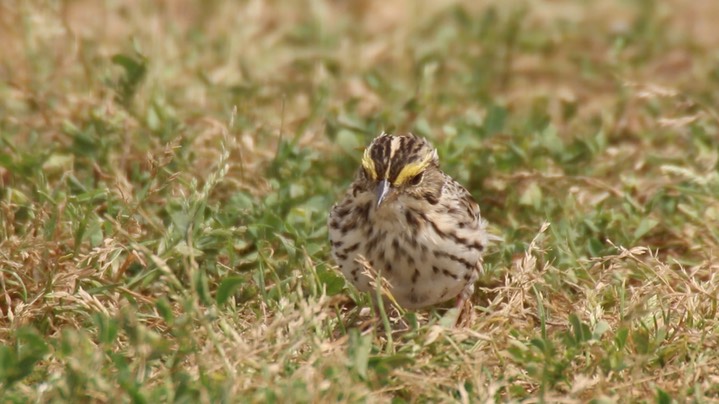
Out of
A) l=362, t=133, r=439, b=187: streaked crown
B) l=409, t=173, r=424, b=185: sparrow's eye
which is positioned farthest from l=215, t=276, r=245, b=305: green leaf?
l=409, t=173, r=424, b=185: sparrow's eye

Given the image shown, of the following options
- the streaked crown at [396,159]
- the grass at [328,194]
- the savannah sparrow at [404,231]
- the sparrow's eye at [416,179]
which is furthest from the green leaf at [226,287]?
the sparrow's eye at [416,179]

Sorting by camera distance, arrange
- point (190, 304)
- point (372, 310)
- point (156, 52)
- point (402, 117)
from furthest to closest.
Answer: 1. point (156, 52)
2. point (402, 117)
3. point (372, 310)
4. point (190, 304)

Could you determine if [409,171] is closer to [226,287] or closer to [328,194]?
[226,287]

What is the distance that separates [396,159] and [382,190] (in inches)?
7.1

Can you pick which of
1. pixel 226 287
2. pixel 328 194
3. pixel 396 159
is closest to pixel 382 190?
pixel 396 159

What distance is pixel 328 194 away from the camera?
744 centimetres

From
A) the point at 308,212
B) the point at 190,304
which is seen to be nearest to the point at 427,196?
the point at 308,212

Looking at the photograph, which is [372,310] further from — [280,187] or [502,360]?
[280,187]

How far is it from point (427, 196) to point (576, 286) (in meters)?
0.85

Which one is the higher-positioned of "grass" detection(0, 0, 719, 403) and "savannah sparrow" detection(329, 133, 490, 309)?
"savannah sparrow" detection(329, 133, 490, 309)

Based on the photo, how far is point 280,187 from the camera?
286 inches

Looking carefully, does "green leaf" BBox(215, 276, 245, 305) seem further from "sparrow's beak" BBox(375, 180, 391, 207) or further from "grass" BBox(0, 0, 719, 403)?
"sparrow's beak" BBox(375, 180, 391, 207)

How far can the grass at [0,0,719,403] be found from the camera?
536 centimetres

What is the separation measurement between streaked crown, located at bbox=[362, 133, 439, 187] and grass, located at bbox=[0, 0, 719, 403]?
0.53 meters
